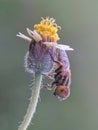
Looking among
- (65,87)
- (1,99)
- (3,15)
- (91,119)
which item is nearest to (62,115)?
(91,119)

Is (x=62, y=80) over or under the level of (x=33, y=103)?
over

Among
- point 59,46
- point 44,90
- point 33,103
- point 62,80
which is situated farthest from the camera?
point 44,90

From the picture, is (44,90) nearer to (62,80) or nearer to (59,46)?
(62,80)

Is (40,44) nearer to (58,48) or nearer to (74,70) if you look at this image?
(58,48)

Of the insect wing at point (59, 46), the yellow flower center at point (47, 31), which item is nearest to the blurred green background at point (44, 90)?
the yellow flower center at point (47, 31)

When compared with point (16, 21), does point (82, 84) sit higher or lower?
lower

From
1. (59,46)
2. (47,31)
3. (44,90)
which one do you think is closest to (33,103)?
(59,46)
